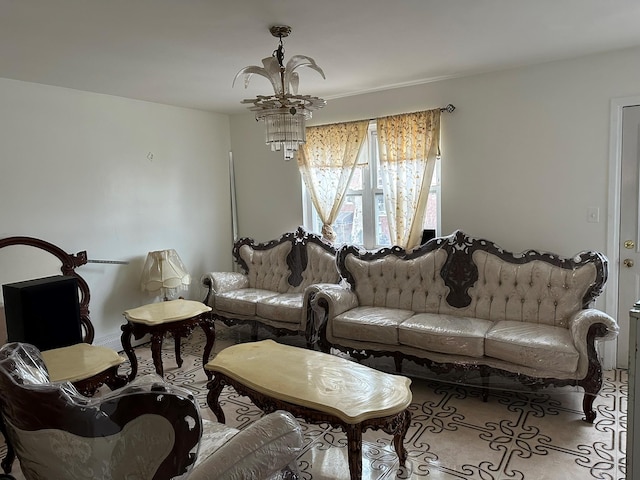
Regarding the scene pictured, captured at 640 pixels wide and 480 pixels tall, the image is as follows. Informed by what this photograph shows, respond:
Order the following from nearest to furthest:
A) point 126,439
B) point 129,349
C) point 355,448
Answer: point 126,439 < point 355,448 < point 129,349

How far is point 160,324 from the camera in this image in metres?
3.68

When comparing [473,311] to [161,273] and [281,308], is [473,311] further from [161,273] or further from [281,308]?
[161,273]

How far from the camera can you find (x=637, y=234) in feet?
11.4

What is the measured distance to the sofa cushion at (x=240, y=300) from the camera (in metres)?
4.43

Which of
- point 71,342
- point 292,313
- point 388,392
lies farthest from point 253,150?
point 388,392

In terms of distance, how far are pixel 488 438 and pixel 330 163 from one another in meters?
2.98

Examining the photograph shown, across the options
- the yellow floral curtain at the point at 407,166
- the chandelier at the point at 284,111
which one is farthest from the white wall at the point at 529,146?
the chandelier at the point at 284,111

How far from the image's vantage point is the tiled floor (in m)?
2.41

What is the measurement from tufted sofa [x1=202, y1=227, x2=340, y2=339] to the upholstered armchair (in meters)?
2.70

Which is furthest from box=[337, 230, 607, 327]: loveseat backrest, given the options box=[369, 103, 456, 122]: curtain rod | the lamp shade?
the lamp shade

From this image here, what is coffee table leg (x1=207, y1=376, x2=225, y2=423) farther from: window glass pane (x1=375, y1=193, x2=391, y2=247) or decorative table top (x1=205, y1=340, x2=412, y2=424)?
window glass pane (x1=375, y1=193, x2=391, y2=247)

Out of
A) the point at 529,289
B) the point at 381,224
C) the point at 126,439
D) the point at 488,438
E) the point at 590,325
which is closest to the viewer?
the point at 126,439

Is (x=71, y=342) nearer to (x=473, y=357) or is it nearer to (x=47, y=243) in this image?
(x=47, y=243)

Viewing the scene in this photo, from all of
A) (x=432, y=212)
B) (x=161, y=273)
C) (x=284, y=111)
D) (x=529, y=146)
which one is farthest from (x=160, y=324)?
(x=529, y=146)
